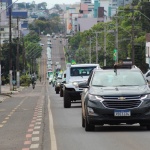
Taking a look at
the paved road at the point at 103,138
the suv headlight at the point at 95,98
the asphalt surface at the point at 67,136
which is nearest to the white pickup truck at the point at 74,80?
the asphalt surface at the point at 67,136

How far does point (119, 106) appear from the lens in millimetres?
21344

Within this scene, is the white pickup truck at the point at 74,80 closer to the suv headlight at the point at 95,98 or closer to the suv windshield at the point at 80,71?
the suv windshield at the point at 80,71

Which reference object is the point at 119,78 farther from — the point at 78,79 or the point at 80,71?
the point at 80,71

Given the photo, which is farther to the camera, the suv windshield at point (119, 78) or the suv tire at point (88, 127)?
the suv windshield at point (119, 78)

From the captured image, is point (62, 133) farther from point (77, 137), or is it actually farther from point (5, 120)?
point (5, 120)

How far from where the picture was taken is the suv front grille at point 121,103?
2127 cm

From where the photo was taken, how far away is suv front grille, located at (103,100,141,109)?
21266 mm

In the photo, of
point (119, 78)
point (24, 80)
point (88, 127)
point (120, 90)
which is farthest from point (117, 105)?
point (24, 80)

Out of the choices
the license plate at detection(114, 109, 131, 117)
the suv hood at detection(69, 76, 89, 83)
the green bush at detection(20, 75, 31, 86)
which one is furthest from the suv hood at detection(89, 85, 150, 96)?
the green bush at detection(20, 75, 31, 86)

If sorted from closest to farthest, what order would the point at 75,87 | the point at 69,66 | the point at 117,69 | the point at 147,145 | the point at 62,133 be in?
the point at 147,145 < the point at 62,133 < the point at 117,69 < the point at 75,87 < the point at 69,66

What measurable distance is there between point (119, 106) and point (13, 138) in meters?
2.89

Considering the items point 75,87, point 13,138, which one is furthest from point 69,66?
point 13,138

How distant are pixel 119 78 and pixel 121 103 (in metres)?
1.59

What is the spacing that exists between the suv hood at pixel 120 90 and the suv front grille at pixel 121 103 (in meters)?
0.20
